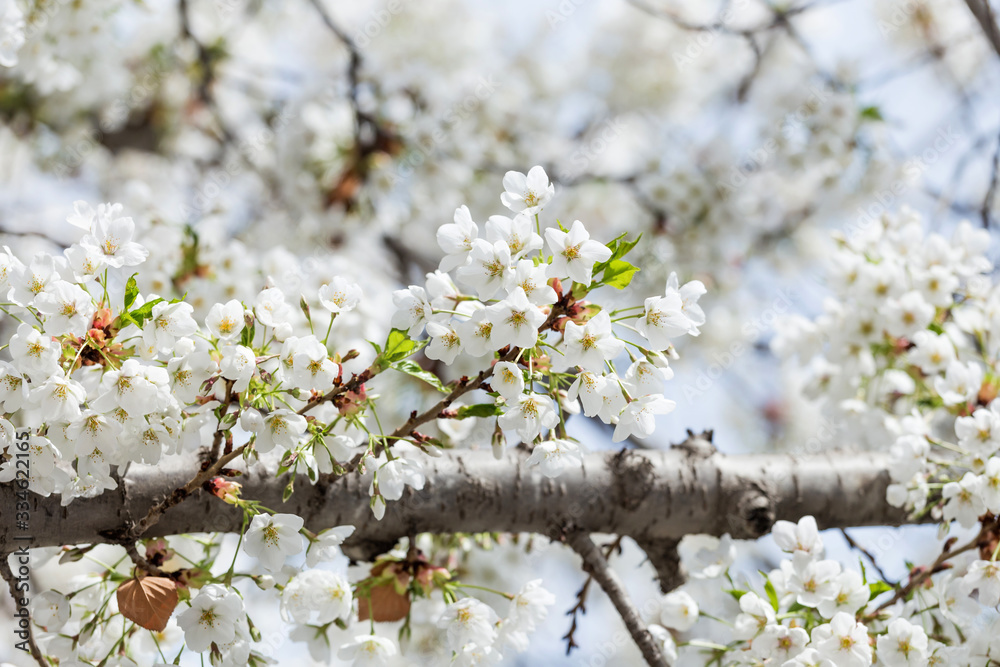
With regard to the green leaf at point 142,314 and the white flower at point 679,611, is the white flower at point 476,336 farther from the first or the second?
the white flower at point 679,611

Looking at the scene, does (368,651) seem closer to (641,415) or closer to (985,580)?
(641,415)

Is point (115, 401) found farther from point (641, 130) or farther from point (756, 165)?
point (641, 130)

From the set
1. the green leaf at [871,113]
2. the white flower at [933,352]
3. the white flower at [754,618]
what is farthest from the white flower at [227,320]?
the green leaf at [871,113]

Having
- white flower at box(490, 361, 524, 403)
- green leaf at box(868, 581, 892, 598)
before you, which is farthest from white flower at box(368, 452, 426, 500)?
green leaf at box(868, 581, 892, 598)

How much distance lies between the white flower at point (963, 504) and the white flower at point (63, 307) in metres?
1.37

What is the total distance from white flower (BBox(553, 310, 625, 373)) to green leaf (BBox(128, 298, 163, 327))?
546 mm

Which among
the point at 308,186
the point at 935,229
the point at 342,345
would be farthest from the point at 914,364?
the point at 308,186

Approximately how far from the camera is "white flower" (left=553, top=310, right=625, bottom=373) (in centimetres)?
98

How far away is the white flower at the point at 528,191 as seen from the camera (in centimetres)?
104

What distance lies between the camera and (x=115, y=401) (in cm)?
96

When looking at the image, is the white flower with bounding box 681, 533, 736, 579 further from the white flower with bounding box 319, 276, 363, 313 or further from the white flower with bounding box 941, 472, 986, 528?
the white flower with bounding box 319, 276, 363, 313

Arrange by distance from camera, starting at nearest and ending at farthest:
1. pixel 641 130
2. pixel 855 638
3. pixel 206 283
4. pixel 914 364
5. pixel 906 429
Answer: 1. pixel 855 638
2. pixel 906 429
3. pixel 914 364
4. pixel 206 283
5. pixel 641 130

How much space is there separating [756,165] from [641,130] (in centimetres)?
227

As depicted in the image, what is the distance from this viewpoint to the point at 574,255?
100 cm
